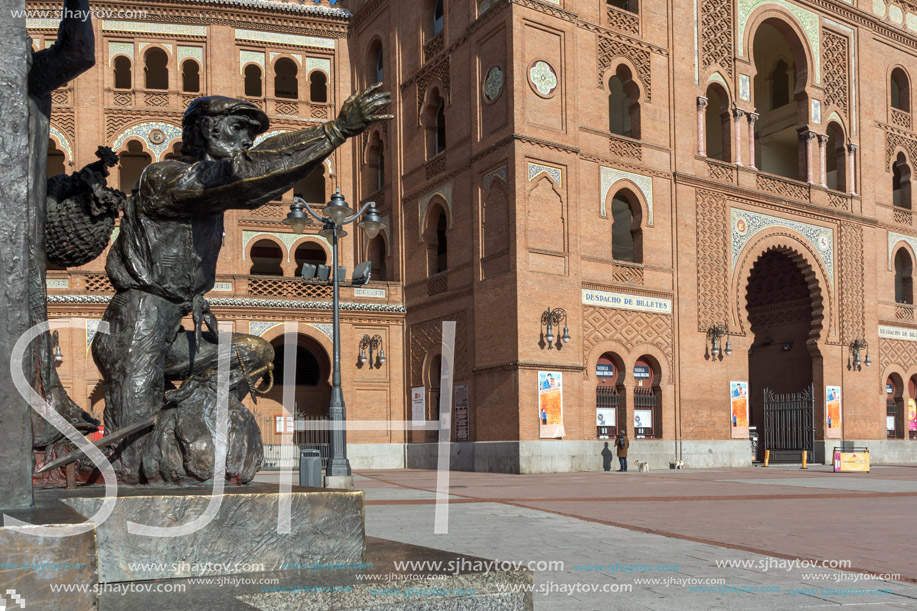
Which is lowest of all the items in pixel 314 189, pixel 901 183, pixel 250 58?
pixel 901 183

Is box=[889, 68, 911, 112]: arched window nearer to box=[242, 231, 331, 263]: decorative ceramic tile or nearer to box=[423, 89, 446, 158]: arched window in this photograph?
box=[423, 89, 446, 158]: arched window

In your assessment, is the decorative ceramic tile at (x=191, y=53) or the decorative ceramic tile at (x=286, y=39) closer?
the decorative ceramic tile at (x=191, y=53)

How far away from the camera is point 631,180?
2530 centimetres

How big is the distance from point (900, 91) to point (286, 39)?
2312cm

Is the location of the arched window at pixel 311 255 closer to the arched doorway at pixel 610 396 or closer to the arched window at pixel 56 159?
the arched window at pixel 56 159

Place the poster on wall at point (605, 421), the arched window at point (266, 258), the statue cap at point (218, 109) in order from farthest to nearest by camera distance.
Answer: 1. the arched window at point (266, 258)
2. the poster on wall at point (605, 421)
3. the statue cap at point (218, 109)

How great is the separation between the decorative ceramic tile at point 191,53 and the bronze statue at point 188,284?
2958 centimetres

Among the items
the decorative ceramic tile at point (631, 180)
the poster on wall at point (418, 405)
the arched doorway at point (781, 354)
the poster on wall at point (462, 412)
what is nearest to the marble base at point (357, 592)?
the poster on wall at point (462, 412)

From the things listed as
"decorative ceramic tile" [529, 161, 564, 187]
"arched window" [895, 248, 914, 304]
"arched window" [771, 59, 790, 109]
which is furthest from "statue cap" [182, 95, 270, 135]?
"arched window" [895, 248, 914, 304]

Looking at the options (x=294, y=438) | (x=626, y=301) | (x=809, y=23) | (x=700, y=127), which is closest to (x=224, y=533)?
(x=626, y=301)

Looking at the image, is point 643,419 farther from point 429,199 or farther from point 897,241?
point 897,241

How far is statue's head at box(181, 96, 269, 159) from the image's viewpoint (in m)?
3.18

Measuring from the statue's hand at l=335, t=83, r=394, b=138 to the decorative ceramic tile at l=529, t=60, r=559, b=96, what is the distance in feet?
70.7

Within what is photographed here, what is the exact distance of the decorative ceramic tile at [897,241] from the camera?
1251 inches
